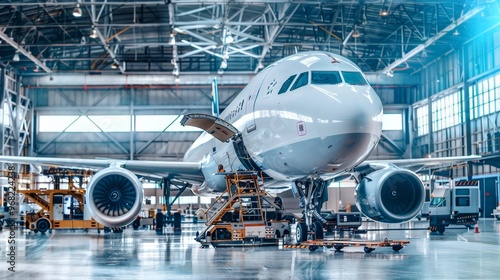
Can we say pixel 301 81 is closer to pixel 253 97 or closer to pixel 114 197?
pixel 253 97

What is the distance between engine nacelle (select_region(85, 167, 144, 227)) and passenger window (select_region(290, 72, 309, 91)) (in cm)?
536

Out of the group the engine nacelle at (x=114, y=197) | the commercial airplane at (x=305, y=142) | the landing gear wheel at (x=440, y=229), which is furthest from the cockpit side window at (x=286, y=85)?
the landing gear wheel at (x=440, y=229)

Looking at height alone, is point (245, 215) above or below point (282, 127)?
below

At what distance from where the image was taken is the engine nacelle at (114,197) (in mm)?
14883

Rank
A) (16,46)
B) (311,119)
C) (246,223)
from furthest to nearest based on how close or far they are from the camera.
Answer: (16,46)
(246,223)
(311,119)

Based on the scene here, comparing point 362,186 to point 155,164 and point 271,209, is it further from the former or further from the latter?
point 155,164

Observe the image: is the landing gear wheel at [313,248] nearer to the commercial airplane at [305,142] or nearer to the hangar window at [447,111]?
the commercial airplane at [305,142]

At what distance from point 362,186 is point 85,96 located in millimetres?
33528

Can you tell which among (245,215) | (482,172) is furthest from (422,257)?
(482,172)

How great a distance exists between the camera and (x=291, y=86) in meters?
11.7

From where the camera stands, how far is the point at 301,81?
11.6m

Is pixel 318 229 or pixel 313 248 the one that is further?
pixel 318 229

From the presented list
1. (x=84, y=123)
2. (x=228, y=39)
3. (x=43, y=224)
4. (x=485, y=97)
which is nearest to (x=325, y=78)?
(x=43, y=224)

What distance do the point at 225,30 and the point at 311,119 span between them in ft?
73.2
